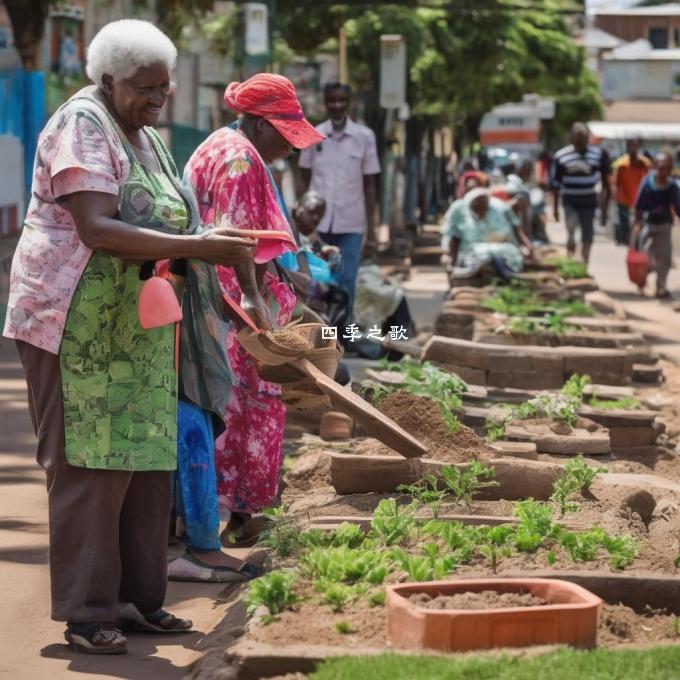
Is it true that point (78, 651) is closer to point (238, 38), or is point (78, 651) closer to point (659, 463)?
point (659, 463)

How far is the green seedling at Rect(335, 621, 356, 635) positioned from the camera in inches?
184

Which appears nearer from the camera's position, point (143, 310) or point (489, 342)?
point (143, 310)

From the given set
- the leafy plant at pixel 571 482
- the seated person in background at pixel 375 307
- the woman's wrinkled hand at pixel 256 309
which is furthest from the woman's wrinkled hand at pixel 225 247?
the seated person in background at pixel 375 307

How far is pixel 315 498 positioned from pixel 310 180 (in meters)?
6.24

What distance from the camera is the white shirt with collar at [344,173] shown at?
12.5 metres

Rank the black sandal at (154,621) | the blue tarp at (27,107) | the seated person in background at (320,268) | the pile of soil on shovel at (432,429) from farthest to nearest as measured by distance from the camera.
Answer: the blue tarp at (27,107) → the seated person in background at (320,268) → the pile of soil on shovel at (432,429) → the black sandal at (154,621)

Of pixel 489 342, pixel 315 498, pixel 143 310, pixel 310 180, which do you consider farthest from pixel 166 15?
pixel 143 310

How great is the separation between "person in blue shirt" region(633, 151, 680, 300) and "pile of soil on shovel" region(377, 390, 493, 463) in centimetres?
1322

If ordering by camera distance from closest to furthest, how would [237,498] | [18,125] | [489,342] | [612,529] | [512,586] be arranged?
[512,586] < [612,529] < [237,498] < [489,342] < [18,125]

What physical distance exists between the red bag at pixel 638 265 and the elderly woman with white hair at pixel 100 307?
16.3 meters

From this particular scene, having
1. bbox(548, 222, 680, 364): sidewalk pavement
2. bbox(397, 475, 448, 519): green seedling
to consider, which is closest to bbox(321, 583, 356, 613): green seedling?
bbox(397, 475, 448, 519): green seedling

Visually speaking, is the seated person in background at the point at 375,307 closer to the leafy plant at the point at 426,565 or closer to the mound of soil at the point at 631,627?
the leafy plant at the point at 426,565

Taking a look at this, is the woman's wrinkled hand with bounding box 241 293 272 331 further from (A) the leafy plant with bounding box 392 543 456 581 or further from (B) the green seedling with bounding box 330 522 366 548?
(A) the leafy plant with bounding box 392 543 456 581

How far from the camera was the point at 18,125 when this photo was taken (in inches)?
667
